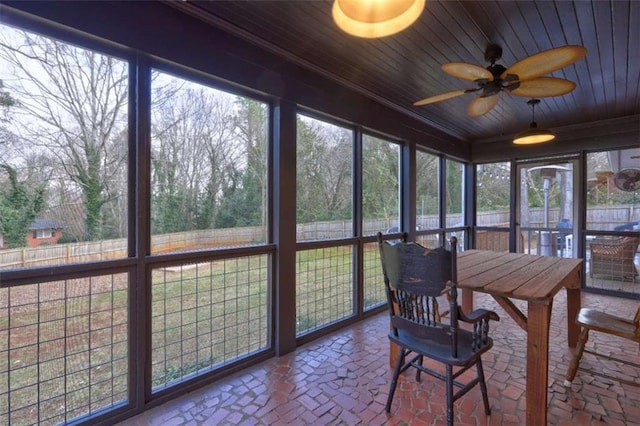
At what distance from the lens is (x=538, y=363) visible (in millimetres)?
1656

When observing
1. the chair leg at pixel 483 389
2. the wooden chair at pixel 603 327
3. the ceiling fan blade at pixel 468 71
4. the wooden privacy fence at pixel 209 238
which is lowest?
the chair leg at pixel 483 389

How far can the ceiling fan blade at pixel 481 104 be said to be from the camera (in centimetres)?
239

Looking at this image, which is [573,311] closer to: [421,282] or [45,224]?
[421,282]

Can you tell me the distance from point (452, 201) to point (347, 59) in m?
3.59

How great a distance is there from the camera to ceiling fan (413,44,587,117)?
1.74 meters

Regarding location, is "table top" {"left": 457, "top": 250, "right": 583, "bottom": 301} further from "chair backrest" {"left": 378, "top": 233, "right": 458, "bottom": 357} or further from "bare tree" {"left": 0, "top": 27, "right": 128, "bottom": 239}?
"bare tree" {"left": 0, "top": 27, "right": 128, "bottom": 239}

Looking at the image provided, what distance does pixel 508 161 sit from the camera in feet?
17.5

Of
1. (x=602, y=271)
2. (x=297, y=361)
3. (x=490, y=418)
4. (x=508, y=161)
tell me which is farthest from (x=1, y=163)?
(x=602, y=271)

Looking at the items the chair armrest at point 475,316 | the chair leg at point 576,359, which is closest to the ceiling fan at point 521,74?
the chair armrest at point 475,316

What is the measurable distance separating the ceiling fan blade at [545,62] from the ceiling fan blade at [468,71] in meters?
0.13

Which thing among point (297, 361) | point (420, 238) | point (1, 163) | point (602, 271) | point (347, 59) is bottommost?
point (297, 361)

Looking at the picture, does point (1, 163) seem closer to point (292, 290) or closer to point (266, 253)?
point (266, 253)

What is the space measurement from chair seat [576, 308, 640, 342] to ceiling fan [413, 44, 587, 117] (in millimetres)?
1600

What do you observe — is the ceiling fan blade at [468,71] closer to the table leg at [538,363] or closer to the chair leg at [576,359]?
the table leg at [538,363]
